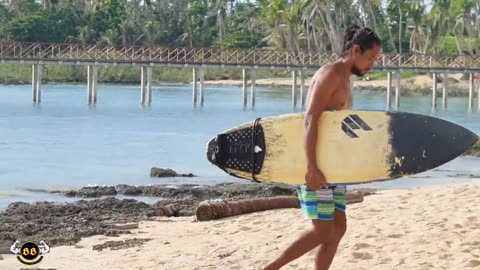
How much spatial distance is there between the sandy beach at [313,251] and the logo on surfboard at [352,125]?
1588 millimetres

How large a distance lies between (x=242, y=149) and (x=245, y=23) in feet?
274

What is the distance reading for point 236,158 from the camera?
6.26 m

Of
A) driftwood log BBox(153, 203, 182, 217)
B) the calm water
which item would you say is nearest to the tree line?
the calm water

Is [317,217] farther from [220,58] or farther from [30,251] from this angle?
[220,58]

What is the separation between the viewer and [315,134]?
5773 millimetres

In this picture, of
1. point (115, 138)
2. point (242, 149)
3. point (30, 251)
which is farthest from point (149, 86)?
point (242, 149)

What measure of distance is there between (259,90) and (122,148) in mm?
51404

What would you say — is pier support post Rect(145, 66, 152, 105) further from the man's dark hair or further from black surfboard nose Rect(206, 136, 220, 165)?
the man's dark hair

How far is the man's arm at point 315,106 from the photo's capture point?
5.77 meters

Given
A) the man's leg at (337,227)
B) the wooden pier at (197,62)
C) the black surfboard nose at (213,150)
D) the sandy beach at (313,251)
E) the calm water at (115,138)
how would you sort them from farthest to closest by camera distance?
the wooden pier at (197,62)
the calm water at (115,138)
the sandy beach at (313,251)
the black surfboard nose at (213,150)
the man's leg at (337,227)

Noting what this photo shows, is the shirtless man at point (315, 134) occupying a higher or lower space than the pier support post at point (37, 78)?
higher

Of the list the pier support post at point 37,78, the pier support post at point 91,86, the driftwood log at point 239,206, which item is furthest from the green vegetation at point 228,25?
the driftwood log at point 239,206

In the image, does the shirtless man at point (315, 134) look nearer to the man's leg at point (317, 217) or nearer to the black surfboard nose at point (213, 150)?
the man's leg at point (317, 217)

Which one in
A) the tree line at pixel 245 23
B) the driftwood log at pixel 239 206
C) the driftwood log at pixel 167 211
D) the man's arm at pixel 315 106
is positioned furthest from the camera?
the tree line at pixel 245 23
